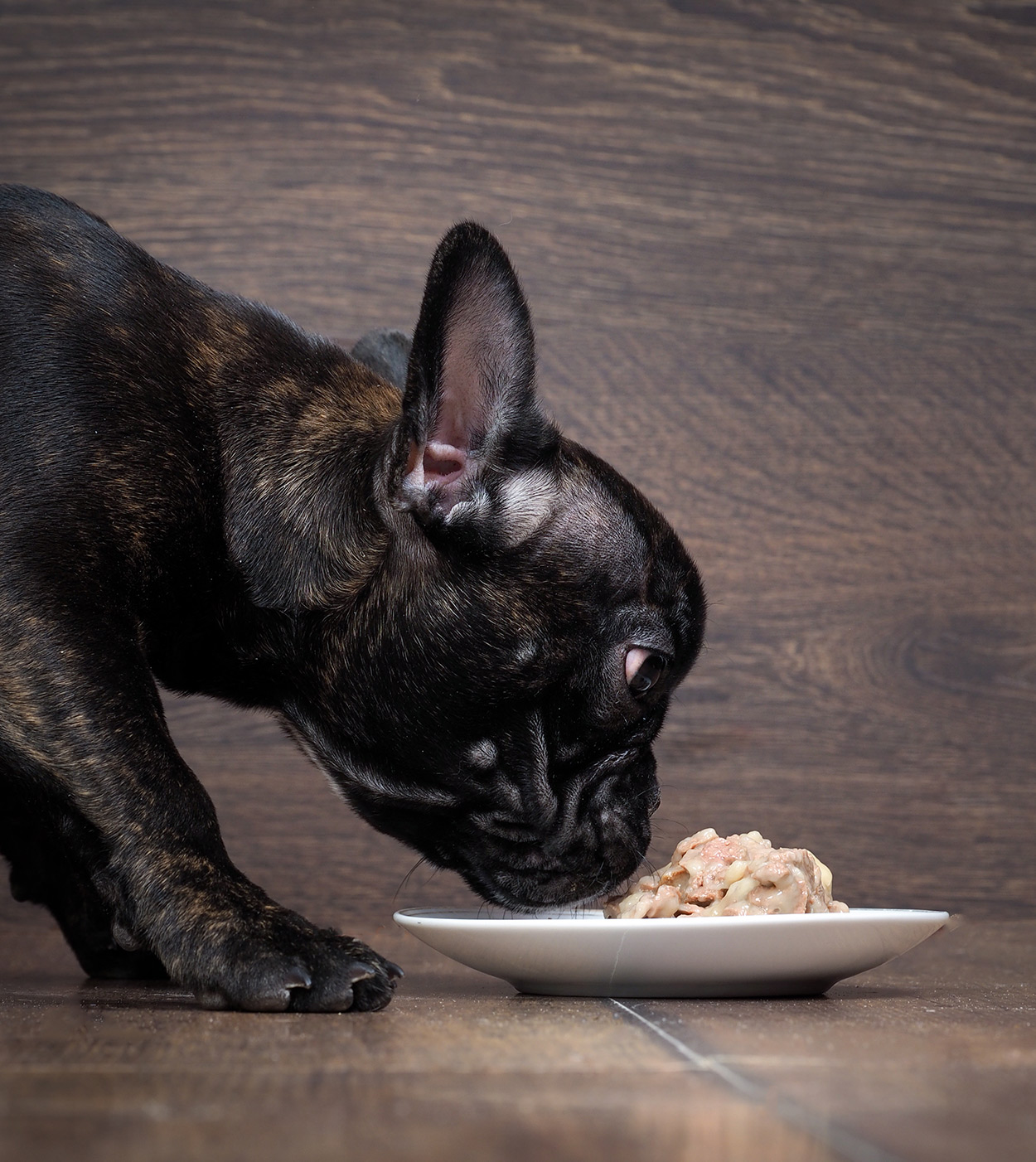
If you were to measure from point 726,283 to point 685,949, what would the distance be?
1.49 meters

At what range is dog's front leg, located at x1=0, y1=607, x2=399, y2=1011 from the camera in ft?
4.03

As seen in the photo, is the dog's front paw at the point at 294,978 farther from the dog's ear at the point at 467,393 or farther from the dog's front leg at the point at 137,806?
the dog's ear at the point at 467,393

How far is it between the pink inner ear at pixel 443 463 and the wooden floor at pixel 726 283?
86cm

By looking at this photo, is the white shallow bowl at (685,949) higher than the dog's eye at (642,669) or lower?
lower

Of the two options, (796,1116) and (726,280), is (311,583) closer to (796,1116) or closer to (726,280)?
(796,1116)

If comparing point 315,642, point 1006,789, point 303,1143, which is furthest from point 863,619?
point 303,1143

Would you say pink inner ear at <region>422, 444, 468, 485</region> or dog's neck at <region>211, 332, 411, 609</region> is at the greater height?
pink inner ear at <region>422, 444, 468, 485</region>

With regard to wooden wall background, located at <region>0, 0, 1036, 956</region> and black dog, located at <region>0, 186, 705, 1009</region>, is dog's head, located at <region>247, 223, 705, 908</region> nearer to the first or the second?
black dog, located at <region>0, 186, 705, 1009</region>

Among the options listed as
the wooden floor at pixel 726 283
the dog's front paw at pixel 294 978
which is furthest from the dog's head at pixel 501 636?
the wooden floor at pixel 726 283

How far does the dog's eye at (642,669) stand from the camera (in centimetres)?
155

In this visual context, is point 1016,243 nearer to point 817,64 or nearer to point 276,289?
point 817,64

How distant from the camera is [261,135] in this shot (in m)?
2.33

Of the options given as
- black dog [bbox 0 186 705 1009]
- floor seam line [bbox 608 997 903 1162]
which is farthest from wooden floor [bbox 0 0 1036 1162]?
floor seam line [bbox 608 997 903 1162]

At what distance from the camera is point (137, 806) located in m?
1.32
